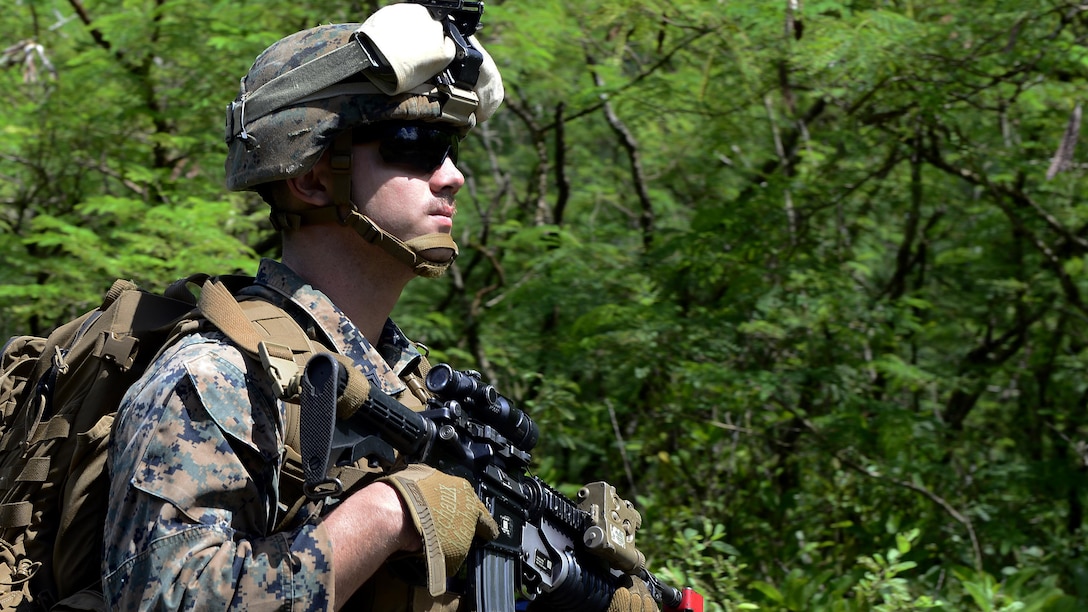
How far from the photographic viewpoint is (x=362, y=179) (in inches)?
90.6

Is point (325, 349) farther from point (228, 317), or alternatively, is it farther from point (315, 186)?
point (315, 186)

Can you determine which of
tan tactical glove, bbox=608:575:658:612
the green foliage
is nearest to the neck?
tan tactical glove, bbox=608:575:658:612

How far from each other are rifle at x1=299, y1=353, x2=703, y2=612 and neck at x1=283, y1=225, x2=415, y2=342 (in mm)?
250

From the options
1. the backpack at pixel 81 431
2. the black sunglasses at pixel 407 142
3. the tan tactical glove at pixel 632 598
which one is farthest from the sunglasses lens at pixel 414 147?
the tan tactical glove at pixel 632 598

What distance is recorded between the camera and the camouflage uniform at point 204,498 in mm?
1752

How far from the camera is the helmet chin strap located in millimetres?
2270

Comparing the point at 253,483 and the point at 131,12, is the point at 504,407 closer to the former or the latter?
the point at 253,483

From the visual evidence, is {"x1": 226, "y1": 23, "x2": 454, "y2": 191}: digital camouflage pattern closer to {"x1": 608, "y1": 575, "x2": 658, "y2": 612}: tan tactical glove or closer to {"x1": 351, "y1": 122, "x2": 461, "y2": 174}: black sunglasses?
{"x1": 351, "y1": 122, "x2": 461, "y2": 174}: black sunglasses

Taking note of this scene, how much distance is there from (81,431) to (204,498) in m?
0.37

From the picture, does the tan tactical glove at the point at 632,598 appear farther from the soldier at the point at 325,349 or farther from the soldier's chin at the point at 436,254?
the soldier's chin at the point at 436,254

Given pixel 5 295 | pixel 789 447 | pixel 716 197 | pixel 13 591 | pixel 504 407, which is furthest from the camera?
pixel 716 197

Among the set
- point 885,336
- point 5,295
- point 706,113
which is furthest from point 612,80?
point 5,295

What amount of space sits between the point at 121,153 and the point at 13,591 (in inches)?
224

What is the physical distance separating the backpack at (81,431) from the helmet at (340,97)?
28 cm
